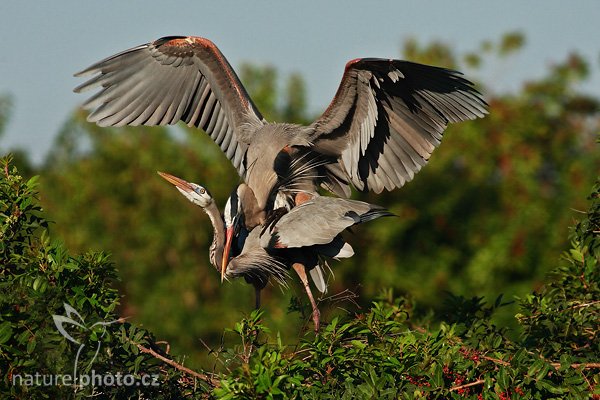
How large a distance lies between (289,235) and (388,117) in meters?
1.41

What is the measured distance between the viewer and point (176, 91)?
8.33 metres

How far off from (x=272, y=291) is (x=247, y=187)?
38.6 ft

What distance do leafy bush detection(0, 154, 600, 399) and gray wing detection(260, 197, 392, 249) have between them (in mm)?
1140

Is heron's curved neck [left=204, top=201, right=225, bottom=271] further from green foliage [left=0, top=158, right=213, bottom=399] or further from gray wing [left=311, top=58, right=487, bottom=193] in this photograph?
green foliage [left=0, top=158, right=213, bottom=399]

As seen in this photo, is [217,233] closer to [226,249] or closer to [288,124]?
[226,249]

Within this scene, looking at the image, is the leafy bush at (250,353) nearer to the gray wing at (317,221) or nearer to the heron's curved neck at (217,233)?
the gray wing at (317,221)

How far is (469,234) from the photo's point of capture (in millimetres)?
20719

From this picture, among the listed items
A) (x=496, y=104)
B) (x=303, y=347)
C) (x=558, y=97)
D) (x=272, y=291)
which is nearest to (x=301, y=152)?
(x=303, y=347)

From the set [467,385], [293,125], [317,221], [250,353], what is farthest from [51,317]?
[293,125]

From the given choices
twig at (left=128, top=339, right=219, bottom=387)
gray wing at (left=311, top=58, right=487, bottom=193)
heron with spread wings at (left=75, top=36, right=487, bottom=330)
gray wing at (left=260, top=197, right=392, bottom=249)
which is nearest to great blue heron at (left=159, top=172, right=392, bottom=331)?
gray wing at (left=260, top=197, right=392, bottom=249)

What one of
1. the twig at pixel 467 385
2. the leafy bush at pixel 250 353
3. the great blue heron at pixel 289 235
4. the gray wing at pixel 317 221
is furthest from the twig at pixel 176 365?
the gray wing at pixel 317 221

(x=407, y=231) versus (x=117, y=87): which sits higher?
(x=117, y=87)

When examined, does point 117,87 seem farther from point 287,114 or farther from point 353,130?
point 287,114

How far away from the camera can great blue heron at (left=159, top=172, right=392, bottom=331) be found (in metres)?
6.86
